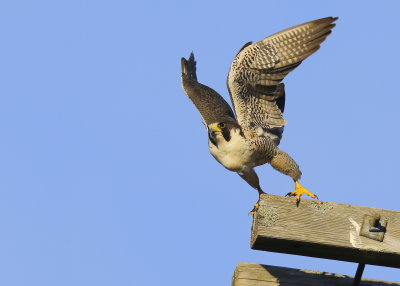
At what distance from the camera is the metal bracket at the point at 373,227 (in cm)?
300

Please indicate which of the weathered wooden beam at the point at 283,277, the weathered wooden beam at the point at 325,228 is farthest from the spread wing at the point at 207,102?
the weathered wooden beam at the point at 325,228

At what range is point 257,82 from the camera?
8.16 m

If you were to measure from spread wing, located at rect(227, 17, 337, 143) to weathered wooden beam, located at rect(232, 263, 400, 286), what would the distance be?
174 inches

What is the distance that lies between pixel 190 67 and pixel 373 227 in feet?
23.4

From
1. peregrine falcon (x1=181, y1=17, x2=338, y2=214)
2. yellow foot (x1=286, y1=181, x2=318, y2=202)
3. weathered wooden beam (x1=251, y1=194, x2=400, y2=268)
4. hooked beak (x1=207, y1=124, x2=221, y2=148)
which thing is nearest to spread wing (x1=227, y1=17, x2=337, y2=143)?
peregrine falcon (x1=181, y1=17, x2=338, y2=214)

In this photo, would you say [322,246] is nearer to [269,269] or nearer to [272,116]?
[269,269]

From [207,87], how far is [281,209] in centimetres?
589

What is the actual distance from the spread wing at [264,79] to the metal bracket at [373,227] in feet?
16.0

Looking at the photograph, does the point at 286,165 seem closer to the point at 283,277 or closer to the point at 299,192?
the point at 299,192

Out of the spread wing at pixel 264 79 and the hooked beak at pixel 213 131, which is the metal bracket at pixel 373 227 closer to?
the hooked beak at pixel 213 131

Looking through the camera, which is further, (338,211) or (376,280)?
(376,280)

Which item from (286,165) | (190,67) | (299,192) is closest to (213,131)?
(286,165)

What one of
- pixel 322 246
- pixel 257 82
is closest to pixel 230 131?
pixel 257 82

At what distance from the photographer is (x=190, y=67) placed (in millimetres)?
9969
